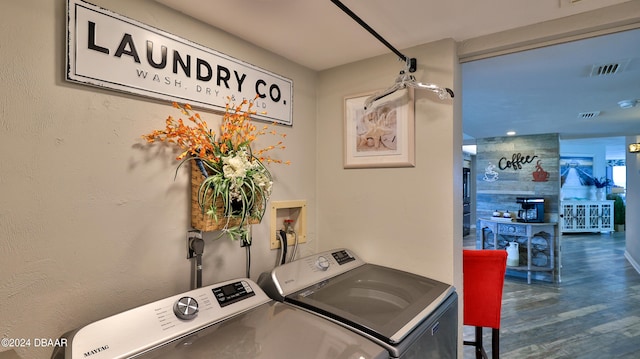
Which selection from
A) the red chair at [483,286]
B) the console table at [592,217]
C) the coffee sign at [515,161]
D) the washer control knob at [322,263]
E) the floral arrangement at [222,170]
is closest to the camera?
the floral arrangement at [222,170]

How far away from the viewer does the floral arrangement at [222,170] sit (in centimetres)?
113

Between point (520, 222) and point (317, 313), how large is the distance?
4.49 metres

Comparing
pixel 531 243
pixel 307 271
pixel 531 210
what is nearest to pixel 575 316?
pixel 531 243

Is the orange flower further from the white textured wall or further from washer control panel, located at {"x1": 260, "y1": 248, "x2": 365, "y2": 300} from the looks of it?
washer control panel, located at {"x1": 260, "y1": 248, "x2": 365, "y2": 300}

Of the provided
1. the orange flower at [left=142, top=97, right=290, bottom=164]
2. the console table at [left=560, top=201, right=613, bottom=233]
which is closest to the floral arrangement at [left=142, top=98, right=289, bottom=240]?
the orange flower at [left=142, top=97, right=290, bottom=164]

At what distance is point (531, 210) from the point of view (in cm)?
449

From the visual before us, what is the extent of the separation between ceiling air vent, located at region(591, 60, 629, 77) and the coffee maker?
2.93 metres

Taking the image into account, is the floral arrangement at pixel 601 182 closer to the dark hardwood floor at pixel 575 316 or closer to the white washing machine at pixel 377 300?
the dark hardwood floor at pixel 575 316

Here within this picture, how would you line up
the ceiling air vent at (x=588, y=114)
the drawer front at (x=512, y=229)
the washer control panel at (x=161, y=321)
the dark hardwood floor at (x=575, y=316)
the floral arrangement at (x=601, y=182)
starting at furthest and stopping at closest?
1. the floral arrangement at (x=601, y=182)
2. the drawer front at (x=512, y=229)
3. the ceiling air vent at (x=588, y=114)
4. the dark hardwood floor at (x=575, y=316)
5. the washer control panel at (x=161, y=321)

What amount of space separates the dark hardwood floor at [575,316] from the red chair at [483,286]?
893 mm

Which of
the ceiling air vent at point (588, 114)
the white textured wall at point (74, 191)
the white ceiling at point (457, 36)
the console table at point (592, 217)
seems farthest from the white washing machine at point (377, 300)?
the console table at point (592, 217)

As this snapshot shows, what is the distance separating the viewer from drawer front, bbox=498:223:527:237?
4457mm

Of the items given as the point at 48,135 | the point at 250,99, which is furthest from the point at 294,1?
the point at 48,135

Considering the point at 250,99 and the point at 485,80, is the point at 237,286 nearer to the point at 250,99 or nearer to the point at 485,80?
the point at 250,99
